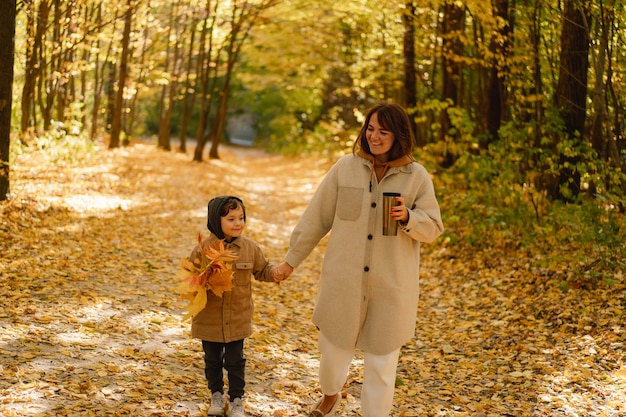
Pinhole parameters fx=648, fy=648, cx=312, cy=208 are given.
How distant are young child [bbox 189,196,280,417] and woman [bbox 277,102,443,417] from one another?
1.57 ft

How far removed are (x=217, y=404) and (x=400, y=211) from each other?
174 cm

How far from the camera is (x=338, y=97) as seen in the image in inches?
1179

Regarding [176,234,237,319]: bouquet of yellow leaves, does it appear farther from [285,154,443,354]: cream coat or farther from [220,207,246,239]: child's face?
[285,154,443,354]: cream coat

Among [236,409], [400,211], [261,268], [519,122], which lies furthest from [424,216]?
[519,122]

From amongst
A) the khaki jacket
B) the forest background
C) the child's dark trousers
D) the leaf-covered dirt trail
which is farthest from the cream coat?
the forest background

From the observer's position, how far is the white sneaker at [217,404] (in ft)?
13.6

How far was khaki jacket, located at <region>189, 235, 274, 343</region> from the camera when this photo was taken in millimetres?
4012

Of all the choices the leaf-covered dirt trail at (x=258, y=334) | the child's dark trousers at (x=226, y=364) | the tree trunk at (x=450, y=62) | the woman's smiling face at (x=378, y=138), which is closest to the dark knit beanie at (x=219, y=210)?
the child's dark trousers at (x=226, y=364)

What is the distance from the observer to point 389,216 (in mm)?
3717

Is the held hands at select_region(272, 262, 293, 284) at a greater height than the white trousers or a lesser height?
greater

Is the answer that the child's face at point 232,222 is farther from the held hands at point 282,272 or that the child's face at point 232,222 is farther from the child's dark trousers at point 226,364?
the child's dark trousers at point 226,364

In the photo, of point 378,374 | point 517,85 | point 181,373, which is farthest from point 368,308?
point 517,85

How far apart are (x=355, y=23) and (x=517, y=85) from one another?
8.55 metres

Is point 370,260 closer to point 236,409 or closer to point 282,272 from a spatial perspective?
point 282,272
